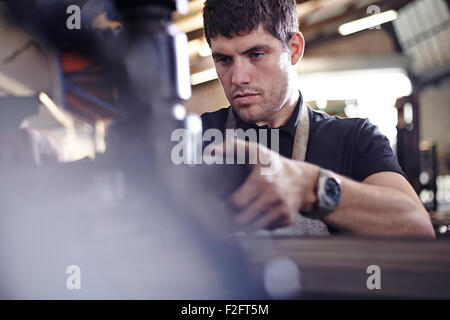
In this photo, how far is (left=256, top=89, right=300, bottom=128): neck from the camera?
1.78ft

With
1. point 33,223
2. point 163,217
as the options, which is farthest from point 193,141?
point 33,223

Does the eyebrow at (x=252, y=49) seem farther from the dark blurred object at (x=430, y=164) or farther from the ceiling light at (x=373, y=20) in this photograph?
the dark blurred object at (x=430, y=164)

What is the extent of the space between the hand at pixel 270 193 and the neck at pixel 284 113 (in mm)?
124

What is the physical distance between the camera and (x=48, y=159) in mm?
433

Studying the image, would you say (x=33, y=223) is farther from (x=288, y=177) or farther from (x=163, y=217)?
(x=288, y=177)

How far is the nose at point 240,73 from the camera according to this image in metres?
0.49

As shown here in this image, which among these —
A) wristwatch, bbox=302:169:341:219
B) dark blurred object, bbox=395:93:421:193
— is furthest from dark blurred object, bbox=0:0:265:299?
dark blurred object, bbox=395:93:421:193

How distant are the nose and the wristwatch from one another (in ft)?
0.47

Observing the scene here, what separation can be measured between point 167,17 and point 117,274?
10.1 inches

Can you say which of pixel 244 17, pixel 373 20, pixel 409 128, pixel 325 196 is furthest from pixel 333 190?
pixel 409 128

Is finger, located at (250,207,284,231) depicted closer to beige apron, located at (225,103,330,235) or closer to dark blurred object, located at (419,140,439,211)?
beige apron, located at (225,103,330,235)

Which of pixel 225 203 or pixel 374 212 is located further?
pixel 374 212

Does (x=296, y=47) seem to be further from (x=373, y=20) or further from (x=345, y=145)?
(x=373, y=20)
